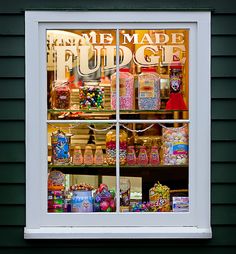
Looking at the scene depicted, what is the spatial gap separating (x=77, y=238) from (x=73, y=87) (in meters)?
1.06

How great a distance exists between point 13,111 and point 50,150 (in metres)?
0.38

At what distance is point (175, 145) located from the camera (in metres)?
4.61

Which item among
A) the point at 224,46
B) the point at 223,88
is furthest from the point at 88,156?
the point at 224,46

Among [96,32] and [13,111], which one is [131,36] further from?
[13,111]

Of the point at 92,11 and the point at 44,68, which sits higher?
the point at 92,11

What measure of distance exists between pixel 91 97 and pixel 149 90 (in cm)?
42

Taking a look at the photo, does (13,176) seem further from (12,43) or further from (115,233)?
(12,43)

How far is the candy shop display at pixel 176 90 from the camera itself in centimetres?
457

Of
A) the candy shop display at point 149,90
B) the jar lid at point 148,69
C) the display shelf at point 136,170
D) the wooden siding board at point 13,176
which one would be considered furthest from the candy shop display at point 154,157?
the wooden siding board at point 13,176

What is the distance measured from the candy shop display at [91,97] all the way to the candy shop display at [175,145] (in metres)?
0.50

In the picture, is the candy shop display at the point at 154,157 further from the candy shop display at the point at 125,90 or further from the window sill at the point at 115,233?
the window sill at the point at 115,233

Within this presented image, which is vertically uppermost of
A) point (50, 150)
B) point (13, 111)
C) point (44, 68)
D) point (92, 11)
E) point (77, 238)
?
point (92, 11)

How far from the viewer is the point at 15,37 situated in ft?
14.7

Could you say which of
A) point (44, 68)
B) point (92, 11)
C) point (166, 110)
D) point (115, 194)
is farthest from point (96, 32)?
point (115, 194)
